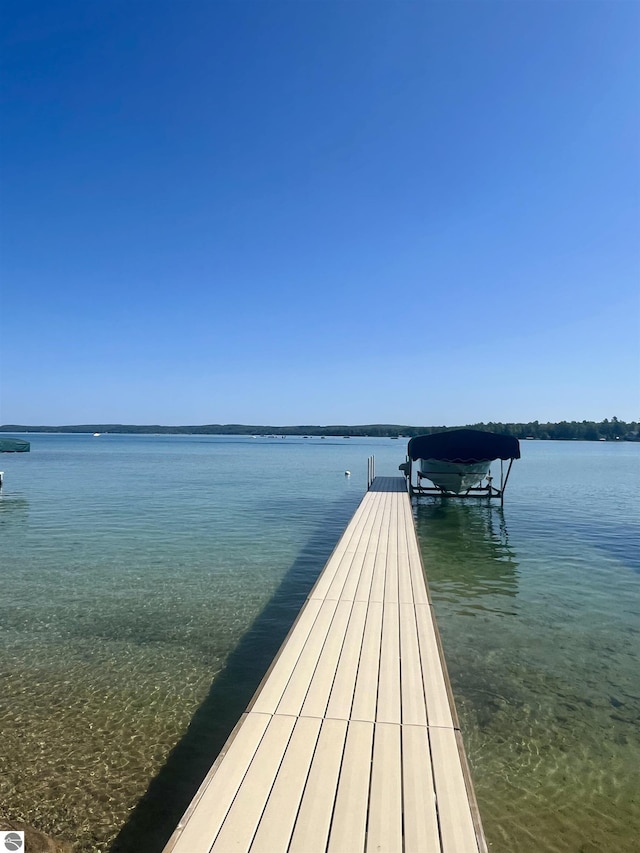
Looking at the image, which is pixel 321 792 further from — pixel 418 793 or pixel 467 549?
pixel 467 549

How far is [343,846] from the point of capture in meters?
2.78

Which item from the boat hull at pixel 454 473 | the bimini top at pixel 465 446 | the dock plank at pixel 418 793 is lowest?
the dock plank at pixel 418 793

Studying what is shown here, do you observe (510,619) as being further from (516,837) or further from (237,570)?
(237,570)

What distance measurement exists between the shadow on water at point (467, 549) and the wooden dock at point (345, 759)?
15.2ft

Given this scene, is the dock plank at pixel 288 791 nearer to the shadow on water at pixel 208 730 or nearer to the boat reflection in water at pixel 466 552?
the shadow on water at pixel 208 730

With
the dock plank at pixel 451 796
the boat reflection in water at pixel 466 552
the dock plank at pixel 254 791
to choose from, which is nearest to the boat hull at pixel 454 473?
the boat reflection in water at pixel 466 552

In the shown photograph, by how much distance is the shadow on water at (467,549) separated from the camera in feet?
34.4

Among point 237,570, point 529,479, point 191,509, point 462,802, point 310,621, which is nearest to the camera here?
point 462,802

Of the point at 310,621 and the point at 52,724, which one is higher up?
the point at 310,621

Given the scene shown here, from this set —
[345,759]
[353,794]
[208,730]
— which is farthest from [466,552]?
[353,794]

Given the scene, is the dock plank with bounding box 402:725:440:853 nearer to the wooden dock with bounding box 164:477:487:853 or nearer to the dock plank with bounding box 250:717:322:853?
the wooden dock with bounding box 164:477:487:853

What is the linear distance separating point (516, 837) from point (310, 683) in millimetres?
1976

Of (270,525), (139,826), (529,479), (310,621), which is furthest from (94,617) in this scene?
(529,479)

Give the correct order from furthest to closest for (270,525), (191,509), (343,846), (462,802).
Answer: (191,509) → (270,525) → (462,802) → (343,846)
